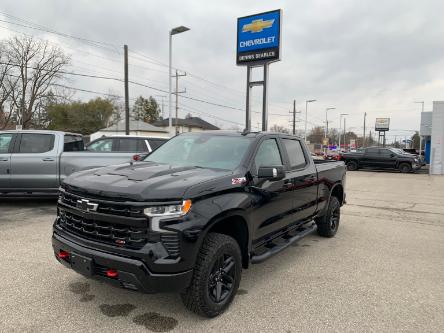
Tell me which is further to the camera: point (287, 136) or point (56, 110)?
point (56, 110)

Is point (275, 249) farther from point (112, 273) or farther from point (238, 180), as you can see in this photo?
point (112, 273)

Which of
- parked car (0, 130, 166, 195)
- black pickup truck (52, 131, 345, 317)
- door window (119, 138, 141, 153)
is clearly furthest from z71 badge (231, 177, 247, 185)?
door window (119, 138, 141, 153)

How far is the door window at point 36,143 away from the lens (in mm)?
8211

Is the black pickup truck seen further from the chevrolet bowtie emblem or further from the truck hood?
the chevrolet bowtie emblem

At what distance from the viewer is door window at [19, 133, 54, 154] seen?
8211mm

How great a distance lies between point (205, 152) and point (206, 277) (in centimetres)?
164

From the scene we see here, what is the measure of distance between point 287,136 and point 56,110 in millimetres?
65809

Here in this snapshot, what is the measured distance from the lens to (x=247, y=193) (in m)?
3.75

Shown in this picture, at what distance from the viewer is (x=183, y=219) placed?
299cm

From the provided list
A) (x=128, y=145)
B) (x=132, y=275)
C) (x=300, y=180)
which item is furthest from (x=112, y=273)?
(x=128, y=145)

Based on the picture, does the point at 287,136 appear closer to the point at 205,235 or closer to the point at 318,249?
the point at 318,249

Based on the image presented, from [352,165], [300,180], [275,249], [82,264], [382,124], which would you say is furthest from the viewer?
[382,124]

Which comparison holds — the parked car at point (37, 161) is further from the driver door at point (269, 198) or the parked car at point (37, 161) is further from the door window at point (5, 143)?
the driver door at point (269, 198)

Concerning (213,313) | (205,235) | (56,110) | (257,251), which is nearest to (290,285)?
(257,251)
